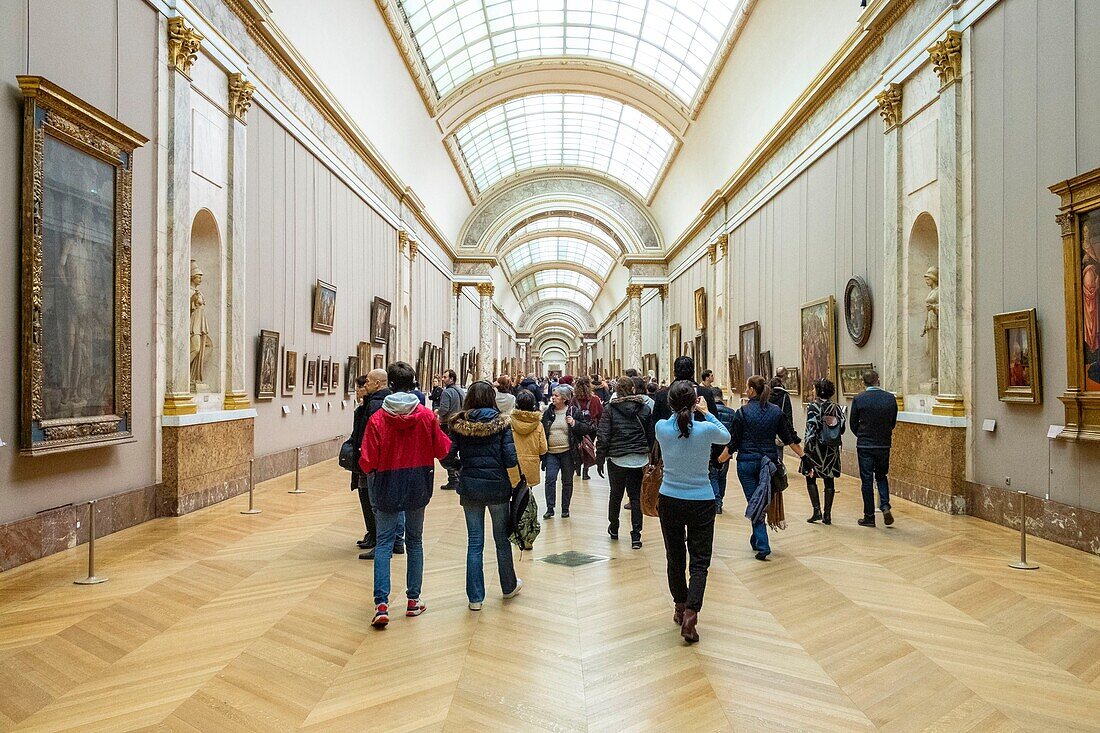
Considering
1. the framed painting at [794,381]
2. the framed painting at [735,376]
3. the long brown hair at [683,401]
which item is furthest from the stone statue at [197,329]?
the framed painting at [735,376]

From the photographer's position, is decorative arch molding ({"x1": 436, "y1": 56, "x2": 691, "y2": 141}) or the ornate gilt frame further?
decorative arch molding ({"x1": 436, "y1": 56, "x2": 691, "y2": 141})

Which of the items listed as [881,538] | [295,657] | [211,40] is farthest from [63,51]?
[881,538]

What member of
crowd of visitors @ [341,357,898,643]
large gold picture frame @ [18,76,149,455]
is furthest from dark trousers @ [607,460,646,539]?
large gold picture frame @ [18,76,149,455]

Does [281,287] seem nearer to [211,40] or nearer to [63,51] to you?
[211,40]

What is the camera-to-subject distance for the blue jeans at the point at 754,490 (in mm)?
6820

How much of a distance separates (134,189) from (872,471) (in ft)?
30.3

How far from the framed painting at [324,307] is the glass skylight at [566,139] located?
14.9 metres

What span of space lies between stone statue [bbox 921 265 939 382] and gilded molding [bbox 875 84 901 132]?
7.98 ft

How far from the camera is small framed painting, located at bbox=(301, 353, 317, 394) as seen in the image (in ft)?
45.8

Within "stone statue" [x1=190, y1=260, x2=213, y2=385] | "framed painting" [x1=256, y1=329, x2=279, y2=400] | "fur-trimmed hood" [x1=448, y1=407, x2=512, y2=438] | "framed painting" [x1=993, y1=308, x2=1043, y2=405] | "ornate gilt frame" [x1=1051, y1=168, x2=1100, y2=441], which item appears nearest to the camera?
"fur-trimmed hood" [x1=448, y1=407, x2=512, y2=438]

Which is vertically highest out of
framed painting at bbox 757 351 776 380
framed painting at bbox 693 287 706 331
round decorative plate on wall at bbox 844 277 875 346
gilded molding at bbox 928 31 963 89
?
gilded molding at bbox 928 31 963 89

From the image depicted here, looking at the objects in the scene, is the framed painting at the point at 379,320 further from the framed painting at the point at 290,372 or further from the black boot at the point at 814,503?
the black boot at the point at 814,503

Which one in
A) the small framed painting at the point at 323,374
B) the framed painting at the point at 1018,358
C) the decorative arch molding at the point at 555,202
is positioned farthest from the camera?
the decorative arch molding at the point at 555,202

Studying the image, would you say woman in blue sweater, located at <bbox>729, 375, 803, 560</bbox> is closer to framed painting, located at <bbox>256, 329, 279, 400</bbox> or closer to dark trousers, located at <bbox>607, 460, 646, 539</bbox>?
dark trousers, located at <bbox>607, 460, 646, 539</bbox>
